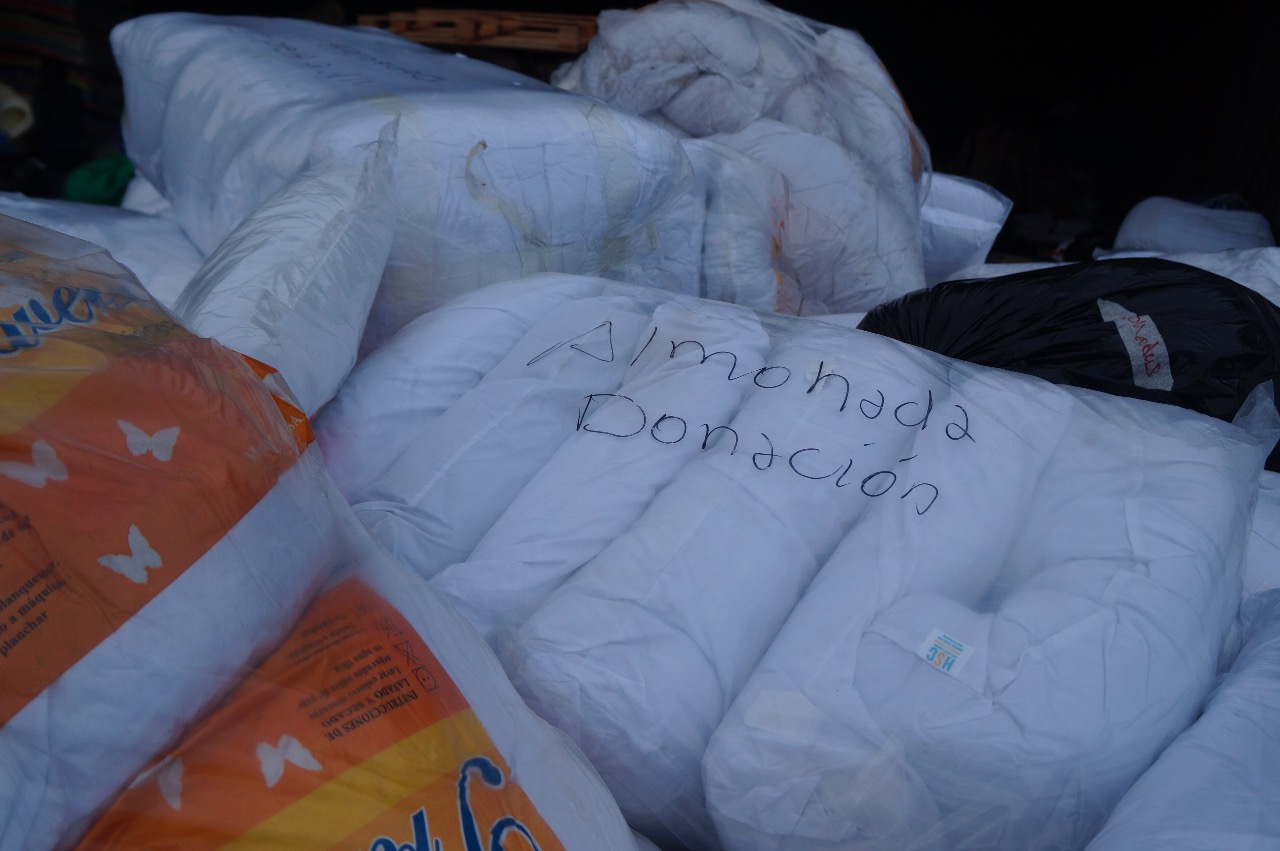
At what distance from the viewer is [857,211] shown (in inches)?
79.0

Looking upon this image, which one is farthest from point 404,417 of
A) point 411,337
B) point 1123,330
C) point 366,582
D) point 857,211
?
point 857,211

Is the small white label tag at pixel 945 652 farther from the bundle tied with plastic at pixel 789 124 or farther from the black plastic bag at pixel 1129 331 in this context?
the bundle tied with plastic at pixel 789 124

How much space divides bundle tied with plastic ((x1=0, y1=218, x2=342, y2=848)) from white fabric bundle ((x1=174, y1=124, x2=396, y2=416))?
24cm

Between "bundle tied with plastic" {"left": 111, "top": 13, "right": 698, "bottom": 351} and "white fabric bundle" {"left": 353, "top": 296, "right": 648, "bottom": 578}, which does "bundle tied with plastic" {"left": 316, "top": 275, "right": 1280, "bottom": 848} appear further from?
"bundle tied with plastic" {"left": 111, "top": 13, "right": 698, "bottom": 351}

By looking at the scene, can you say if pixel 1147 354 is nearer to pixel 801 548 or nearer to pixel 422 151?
pixel 801 548

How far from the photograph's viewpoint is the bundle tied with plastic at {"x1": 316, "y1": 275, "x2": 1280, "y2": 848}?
82 centimetres

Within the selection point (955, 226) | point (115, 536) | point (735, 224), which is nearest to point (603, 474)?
point (115, 536)

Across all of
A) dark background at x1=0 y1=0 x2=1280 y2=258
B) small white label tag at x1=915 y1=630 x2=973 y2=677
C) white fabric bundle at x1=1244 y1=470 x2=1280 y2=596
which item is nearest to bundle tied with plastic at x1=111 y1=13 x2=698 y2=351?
small white label tag at x1=915 y1=630 x2=973 y2=677

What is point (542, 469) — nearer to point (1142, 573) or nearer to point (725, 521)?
point (725, 521)

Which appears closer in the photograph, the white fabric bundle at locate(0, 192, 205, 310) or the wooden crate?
the white fabric bundle at locate(0, 192, 205, 310)

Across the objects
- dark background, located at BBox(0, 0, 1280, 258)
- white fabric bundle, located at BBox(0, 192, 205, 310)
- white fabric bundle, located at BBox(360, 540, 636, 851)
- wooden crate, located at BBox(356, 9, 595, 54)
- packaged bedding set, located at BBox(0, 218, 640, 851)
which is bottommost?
dark background, located at BBox(0, 0, 1280, 258)

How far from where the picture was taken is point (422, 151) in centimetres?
139

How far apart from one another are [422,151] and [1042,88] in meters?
4.71

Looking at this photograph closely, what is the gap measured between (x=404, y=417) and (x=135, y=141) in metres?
1.20
